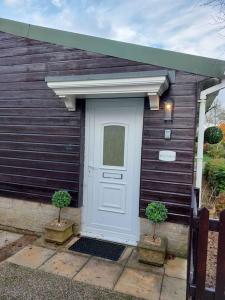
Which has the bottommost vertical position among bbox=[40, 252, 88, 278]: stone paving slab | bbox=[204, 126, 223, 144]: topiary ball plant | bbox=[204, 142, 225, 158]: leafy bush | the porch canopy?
bbox=[40, 252, 88, 278]: stone paving slab

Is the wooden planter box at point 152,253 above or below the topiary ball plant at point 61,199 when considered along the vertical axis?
below

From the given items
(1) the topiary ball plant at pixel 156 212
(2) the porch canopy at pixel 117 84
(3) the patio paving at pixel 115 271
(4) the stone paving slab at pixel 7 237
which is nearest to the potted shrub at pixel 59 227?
(3) the patio paving at pixel 115 271

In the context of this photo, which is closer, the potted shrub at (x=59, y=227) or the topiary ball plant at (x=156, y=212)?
the topiary ball plant at (x=156, y=212)

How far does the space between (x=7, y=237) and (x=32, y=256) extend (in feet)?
3.09

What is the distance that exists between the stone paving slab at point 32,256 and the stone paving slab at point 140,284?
115 cm

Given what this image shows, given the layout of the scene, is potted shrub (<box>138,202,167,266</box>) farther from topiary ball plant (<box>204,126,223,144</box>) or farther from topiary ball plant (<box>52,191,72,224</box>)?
topiary ball plant (<box>204,126,223,144</box>)

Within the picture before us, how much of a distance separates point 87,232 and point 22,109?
8.11ft

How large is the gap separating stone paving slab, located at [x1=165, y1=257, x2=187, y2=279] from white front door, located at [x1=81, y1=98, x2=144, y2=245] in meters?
0.69

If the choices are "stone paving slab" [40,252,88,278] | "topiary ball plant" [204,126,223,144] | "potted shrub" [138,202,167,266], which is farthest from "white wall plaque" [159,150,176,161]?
"stone paving slab" [40,252,88,278]

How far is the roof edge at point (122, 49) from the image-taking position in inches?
133

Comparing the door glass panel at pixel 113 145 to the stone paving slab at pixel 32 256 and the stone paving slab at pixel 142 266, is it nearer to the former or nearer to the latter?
the stone paving slab at pixel 142 266

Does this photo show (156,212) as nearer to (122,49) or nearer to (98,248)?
(98,248)

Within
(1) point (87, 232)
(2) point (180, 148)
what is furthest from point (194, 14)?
(1) point (87, 232)

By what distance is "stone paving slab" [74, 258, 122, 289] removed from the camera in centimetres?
302
